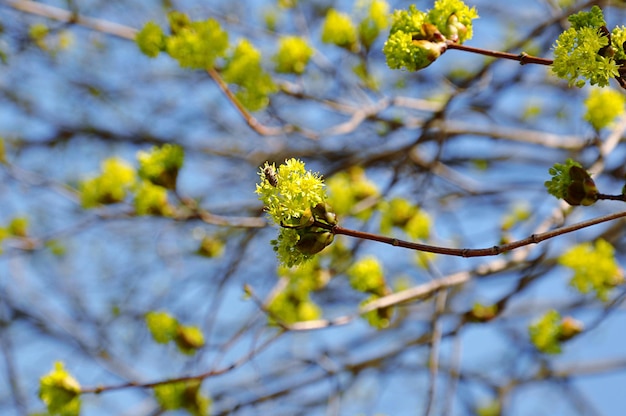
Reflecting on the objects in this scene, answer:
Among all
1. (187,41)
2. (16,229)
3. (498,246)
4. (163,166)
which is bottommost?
(498,246)

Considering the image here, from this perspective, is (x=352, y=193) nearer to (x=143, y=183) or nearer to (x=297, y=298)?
(x=297, y=298)

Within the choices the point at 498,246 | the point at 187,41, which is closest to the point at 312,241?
the point at 498,246

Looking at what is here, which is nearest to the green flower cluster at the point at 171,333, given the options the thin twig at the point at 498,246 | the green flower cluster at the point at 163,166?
the green flower cluster at the point at 163,166

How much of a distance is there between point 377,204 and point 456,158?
1.20 m

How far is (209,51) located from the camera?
8.13 ft

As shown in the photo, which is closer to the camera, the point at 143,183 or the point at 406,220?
the point at 143,183

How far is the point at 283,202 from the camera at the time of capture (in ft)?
4.87

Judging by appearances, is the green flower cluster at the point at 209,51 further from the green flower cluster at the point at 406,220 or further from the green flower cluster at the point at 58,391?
the green flower cluster at the point at 58,391

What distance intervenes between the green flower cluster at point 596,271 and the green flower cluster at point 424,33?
46.9 inches

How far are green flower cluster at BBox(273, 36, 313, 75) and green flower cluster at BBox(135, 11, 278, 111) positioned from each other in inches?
12.8

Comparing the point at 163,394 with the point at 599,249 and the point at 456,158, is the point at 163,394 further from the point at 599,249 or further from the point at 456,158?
the point at 456,158

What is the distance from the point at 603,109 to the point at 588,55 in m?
1.23

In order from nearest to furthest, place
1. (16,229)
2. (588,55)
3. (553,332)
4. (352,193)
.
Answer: (588,55) → (553,332) → (352,193) → (16,229)

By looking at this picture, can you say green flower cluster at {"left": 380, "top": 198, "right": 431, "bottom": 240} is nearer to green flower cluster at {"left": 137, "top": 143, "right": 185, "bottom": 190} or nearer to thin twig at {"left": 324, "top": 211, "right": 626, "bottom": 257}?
green flower cluster at {"left": 137, "top": 143, "right": 185, "bottom": 190}
